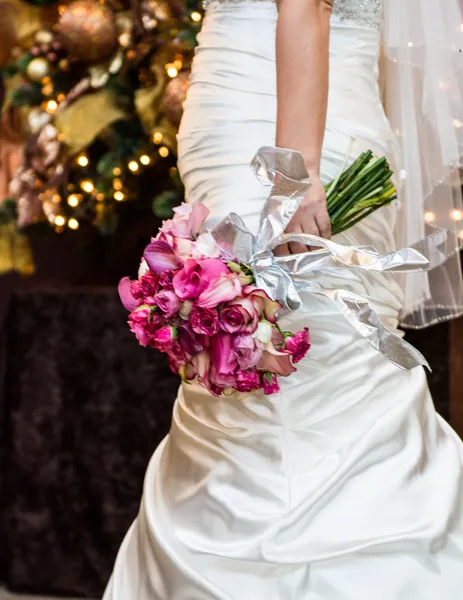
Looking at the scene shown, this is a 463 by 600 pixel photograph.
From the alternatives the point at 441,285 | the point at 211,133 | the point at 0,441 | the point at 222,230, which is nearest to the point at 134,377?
the point at 0,441

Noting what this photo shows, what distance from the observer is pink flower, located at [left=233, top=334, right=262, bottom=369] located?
4.02 feet

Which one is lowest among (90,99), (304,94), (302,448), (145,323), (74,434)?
(74,434)

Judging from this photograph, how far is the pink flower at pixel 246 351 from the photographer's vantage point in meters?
1.23

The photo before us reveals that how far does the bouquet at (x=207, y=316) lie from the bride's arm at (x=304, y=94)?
0.46ft

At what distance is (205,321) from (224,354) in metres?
0.05

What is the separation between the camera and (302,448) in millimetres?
1427

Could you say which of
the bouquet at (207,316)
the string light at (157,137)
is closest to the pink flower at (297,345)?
the bouquet at (207,316)

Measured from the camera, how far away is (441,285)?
1987mm

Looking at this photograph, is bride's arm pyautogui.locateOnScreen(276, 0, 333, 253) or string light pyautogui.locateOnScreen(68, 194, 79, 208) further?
string light pyautogui.locateOnScreen(68, 194, 79, 208)

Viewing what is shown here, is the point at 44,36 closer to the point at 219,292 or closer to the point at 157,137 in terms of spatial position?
the point at 157,137

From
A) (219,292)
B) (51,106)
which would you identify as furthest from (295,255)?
(51,106)

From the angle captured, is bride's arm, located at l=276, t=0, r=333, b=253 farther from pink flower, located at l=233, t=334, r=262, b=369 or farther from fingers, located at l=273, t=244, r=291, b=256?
pink flower, located at l=233, t=334, r=262, b=369

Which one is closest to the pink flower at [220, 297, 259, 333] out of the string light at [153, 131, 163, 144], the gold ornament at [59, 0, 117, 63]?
the string light at [153, 131, 163, 144]

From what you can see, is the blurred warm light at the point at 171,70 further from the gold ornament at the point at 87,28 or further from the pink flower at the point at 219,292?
the pink flower at the point at 219,292
